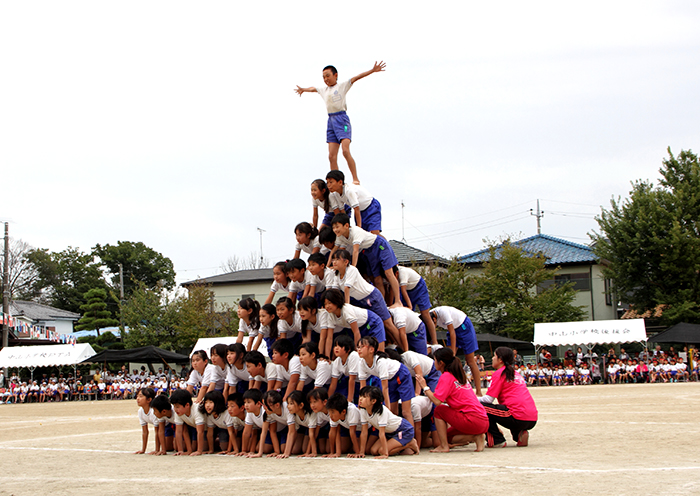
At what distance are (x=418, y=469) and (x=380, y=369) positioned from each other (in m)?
1.96

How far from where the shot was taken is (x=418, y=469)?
6539 mm

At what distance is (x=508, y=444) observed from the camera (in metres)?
9.20

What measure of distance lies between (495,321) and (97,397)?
22.2 meters

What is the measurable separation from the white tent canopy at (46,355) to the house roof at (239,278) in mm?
15947

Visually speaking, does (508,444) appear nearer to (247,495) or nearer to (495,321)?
(247,495)

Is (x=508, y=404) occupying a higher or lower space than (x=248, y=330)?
lower

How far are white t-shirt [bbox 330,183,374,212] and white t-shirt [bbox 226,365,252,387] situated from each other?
3.05 meters

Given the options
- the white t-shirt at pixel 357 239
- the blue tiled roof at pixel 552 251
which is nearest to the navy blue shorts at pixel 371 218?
the white t-shirt at pixel 357 239

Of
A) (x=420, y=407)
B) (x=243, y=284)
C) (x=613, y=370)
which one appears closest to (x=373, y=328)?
(x=420, y=407)

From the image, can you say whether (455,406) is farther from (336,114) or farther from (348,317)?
(336,114)

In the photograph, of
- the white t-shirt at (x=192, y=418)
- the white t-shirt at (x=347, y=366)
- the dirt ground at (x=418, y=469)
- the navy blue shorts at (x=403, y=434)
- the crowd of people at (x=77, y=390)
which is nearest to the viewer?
the dirt ground at (x=418, y=469)

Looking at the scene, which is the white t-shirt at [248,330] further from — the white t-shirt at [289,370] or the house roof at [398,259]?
the house roof at [398,259]

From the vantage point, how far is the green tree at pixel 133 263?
7106 cm

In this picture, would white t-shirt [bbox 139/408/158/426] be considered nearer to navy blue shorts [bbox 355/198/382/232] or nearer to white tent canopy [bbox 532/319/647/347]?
navy blue shorts [bbox 355/198/382/232]
